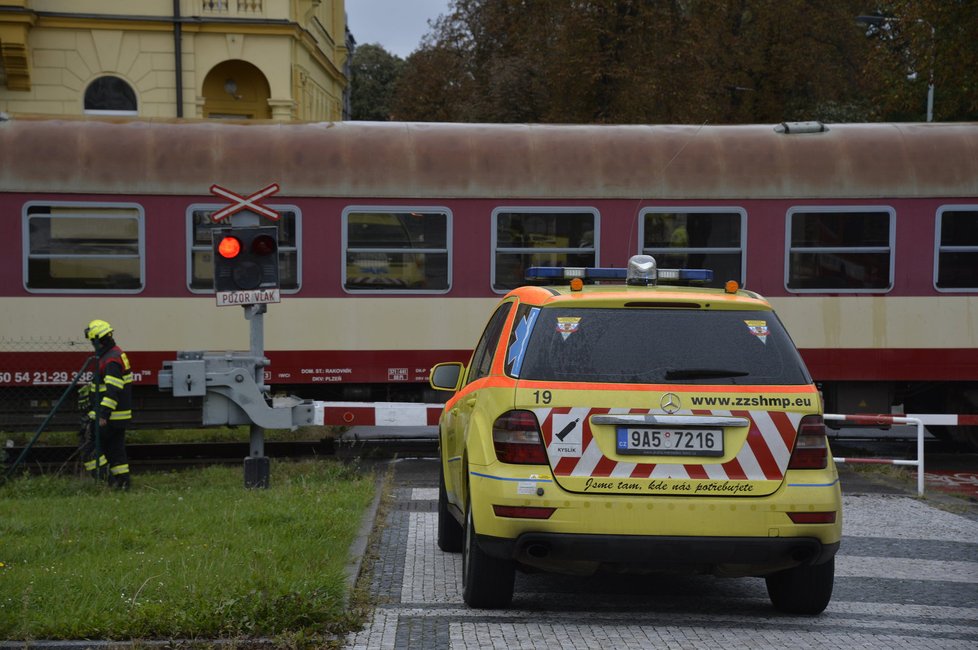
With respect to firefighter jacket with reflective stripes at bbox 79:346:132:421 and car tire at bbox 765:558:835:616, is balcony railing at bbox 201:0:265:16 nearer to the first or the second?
firefighter jacket with reflective stripes at bbox 79:346:132:421

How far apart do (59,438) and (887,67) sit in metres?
15.9

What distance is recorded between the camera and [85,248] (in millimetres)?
14492

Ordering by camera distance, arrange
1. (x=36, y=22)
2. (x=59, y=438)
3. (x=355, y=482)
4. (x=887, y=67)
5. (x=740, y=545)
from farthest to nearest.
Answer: (x=36, y=22) < (x=887, y=67) < (x=59, y=438) < (x=355, y=482) < (x=740, y=545)

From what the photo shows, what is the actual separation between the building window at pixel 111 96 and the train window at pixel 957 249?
2512 centimetres

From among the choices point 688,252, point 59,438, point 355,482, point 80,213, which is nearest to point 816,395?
point 355,482

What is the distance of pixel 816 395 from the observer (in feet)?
21.9

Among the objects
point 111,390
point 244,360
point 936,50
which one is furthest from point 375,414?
point 936,50

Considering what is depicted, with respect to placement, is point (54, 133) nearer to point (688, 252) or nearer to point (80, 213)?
point (80, 213)

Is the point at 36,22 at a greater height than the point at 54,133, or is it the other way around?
the point at 36,22

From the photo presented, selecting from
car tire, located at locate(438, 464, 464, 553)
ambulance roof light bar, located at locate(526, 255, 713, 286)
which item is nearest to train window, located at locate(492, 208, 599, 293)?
car tire, located at locate(438, 464, 464, 553)

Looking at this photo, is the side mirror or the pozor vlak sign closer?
the side mirror

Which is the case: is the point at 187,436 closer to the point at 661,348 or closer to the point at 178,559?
the point at 178,559

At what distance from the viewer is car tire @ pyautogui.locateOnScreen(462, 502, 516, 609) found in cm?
698

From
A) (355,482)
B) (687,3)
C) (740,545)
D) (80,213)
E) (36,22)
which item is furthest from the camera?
(36,22)
